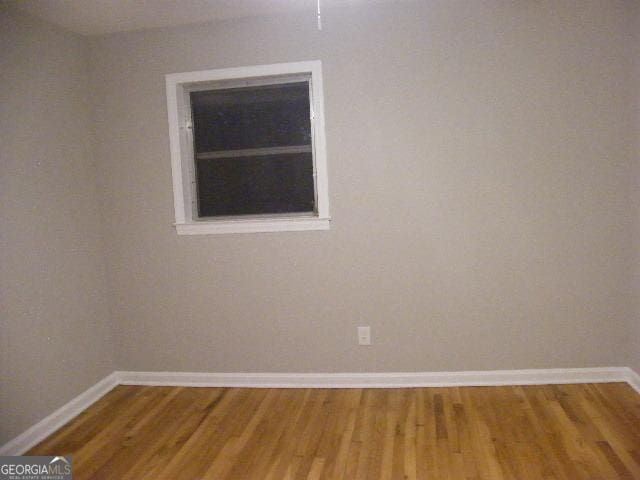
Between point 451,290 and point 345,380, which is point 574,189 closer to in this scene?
point 451,290

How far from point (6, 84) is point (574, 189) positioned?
340 centimetres

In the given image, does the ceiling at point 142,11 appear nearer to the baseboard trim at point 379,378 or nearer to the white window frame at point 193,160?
the white window frame at point 193,160

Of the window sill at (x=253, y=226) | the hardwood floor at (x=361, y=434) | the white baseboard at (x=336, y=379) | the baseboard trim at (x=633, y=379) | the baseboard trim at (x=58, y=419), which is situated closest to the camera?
the hardwood floor at (x=361, y=434)

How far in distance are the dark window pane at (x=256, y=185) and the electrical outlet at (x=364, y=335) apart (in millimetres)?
883

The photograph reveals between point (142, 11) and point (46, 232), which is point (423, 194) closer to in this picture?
point (142, 11)

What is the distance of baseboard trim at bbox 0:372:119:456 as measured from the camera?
2764 millimetres

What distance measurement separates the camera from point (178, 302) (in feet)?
11.7

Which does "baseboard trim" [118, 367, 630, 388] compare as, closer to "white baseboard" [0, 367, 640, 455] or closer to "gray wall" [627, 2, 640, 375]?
"white baseboard" [0, 367, 640, 455]

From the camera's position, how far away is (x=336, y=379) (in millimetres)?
3430

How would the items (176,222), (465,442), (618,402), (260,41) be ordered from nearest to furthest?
(465,442)
(618,402)
(260,41)
(176,222)

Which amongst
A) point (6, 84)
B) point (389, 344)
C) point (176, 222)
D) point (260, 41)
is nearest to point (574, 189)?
point (389, 344)

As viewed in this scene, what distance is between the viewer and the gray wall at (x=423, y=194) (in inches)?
122

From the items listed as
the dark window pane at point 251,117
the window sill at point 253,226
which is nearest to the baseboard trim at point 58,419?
the window sill at point 253,226

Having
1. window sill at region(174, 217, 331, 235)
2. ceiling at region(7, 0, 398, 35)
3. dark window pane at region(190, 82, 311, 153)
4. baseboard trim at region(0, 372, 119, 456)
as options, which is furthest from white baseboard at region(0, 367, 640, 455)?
ceiling at region(7, 0, 398, 35)
